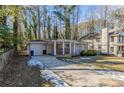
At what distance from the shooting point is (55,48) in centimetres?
1034

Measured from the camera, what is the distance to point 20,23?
22.5 ft

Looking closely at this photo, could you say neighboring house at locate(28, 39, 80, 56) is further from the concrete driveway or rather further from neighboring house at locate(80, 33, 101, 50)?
the concrete driveway

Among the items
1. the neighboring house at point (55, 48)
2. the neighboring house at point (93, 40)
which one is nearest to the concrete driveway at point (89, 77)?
the neighboring house at point (93, 40)

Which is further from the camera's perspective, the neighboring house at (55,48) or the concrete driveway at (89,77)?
the neighboring house at (55,48)

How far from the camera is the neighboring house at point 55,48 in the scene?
8845 millimetres

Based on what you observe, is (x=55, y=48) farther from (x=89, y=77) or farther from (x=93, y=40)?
(x=89, y=77)

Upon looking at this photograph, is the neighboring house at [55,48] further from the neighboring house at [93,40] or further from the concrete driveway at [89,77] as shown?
the concrete driveway at [89,77]

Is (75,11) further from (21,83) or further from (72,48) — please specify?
(72,48)

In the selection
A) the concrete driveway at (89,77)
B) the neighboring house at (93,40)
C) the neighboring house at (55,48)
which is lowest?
the concrete driveway at (89,77)

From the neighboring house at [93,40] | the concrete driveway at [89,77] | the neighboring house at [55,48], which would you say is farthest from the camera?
the neighboring house at [55,48]

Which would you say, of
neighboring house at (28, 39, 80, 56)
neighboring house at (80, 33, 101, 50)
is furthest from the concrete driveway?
neighboring house at (28, 39, 80, 56)

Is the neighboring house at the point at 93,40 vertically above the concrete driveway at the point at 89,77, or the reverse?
the neighboring house at the point at 93,40
